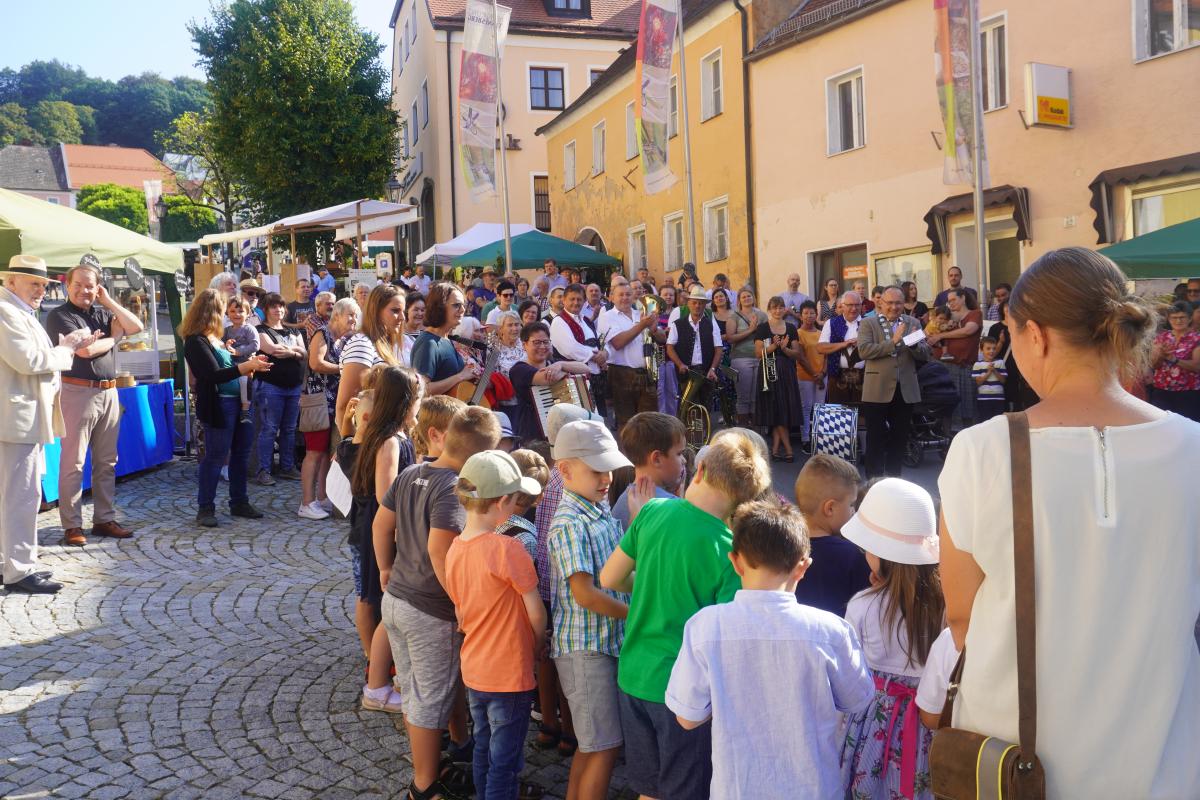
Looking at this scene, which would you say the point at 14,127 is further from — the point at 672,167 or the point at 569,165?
the point at 672,167

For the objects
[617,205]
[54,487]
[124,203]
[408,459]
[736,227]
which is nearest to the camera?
[408,459]

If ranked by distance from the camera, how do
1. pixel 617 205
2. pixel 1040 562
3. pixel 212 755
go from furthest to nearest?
pixel 617 205
pixel 212 755
pixel 1040 562

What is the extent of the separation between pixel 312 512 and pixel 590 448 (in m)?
5.93

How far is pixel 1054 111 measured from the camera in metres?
13.8

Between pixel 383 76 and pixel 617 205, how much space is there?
14.0 metres

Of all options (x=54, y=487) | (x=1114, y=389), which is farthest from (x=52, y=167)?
(x=1114, y=389)

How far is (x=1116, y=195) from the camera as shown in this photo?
13.5 meters

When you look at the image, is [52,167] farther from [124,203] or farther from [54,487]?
[54,487]

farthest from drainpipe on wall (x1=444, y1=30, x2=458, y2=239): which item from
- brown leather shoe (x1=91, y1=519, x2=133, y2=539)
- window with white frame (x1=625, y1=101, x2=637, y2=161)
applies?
brown leather shoe (x1=91, y1=519, x2=133, y2=539)

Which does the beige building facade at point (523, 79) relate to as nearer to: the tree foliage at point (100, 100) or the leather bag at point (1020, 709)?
the leather bag at point (1020, 709)

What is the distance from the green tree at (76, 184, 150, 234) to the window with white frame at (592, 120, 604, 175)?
59588mm

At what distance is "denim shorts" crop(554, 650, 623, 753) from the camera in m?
3.48

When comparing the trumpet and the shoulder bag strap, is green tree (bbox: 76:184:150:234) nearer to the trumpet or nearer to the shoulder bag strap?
the trumpet

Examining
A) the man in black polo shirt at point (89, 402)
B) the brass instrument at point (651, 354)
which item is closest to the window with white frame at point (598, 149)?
the brass instrument at point (651, 354)
